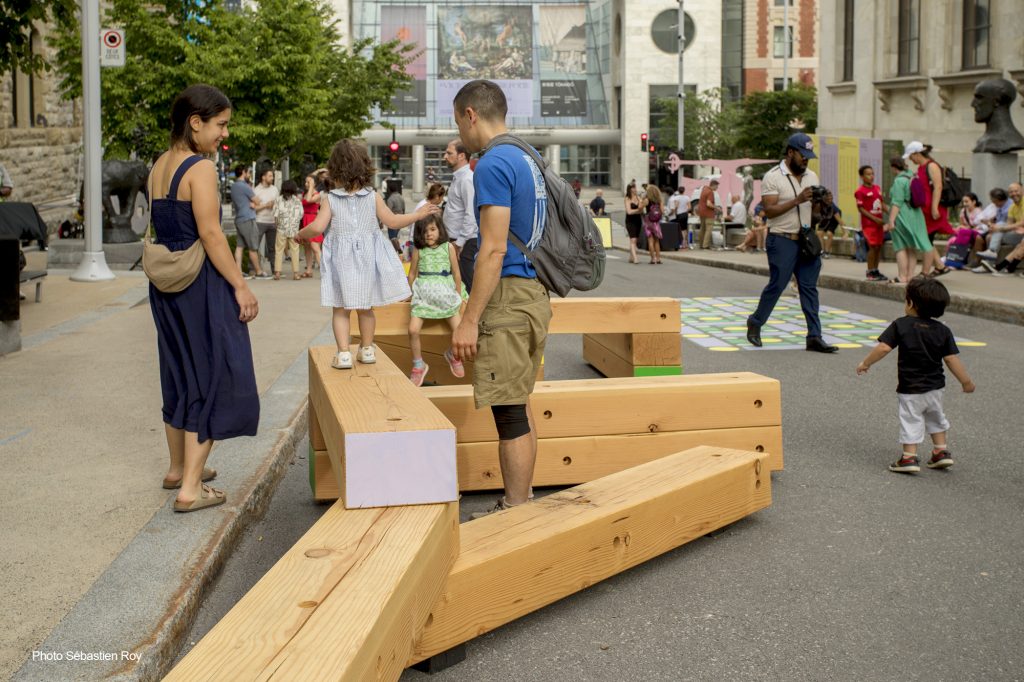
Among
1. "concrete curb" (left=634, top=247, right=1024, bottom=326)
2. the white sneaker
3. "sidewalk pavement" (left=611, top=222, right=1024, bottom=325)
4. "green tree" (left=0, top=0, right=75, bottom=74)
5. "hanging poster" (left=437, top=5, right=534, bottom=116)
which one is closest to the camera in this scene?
the white sneaker

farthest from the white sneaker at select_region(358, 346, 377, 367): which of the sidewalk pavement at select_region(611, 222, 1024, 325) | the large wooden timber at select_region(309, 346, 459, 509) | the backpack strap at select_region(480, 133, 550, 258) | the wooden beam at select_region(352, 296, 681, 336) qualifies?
the sidewalk pavement at select_region(611, 222, 1024, 325)

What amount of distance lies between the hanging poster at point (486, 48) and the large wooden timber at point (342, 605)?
317ft

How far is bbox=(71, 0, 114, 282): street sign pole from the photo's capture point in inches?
721

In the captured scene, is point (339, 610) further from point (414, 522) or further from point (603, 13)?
point (603, 13)

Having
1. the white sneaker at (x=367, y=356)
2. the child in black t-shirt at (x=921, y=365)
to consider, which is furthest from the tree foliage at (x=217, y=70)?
the child in black t-shirt at (x=921, y=365)

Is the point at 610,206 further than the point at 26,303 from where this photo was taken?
Yes

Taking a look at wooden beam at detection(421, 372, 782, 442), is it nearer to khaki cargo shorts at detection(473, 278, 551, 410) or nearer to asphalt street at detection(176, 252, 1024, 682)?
asphalt street at detection(176, 252, 1024, 682)

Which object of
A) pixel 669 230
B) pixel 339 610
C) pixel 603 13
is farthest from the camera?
pixel 603 13

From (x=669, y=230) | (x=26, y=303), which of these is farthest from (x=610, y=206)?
(x=26, y=303)

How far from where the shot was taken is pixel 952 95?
3075 centimetres

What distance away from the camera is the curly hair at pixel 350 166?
8.02m

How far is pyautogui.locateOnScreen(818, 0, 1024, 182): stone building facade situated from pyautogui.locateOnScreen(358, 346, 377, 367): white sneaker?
23.7 meters

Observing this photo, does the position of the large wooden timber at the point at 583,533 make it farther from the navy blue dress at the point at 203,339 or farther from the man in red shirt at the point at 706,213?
the man in red shirt at the point at 706,213

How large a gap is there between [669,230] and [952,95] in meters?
8.35
